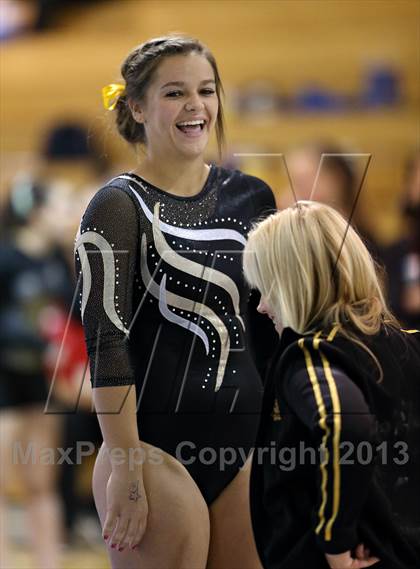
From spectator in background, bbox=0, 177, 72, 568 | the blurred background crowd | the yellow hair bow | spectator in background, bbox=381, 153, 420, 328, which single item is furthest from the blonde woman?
spectator in background, bbox=0, 177, 72, 568

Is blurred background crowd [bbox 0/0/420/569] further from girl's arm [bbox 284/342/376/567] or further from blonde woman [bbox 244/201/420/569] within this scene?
girl's arm [bbox 284/342/376/567]

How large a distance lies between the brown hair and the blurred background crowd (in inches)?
38.4

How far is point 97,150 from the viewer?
4.67 m

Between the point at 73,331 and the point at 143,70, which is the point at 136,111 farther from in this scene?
the point at 73,331

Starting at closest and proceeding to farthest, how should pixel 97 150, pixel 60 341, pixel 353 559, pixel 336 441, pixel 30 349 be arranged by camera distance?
pixel 336 441, pixel 353 559, pixel 30 349, pixel 60 341, pixel 97 150

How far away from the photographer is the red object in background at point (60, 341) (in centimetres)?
376

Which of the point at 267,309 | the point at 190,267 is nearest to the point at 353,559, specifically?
the point at 267,309

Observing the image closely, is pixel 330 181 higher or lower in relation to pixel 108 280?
lower

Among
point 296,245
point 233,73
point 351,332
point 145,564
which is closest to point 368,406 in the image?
point 351,332

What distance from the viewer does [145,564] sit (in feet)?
6.04

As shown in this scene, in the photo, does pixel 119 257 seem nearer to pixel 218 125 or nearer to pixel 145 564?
pixel 218 125

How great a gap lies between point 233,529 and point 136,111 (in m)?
0.77

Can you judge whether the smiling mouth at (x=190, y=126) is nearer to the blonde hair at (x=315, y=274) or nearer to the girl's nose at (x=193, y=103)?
the girl's nose at (x=193, y=103)

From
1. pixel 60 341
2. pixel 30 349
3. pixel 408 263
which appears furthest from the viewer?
pixel 60 341
